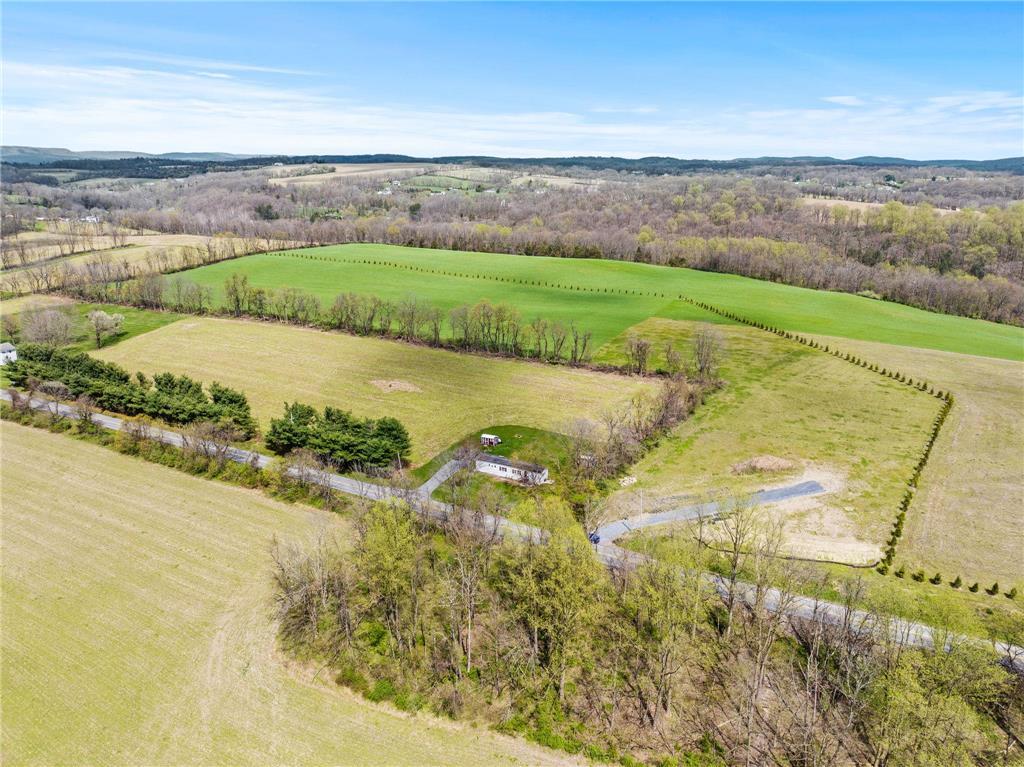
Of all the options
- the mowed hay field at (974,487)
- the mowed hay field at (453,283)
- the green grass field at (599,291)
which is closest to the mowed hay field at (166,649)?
the mowed hay field at (974,487)

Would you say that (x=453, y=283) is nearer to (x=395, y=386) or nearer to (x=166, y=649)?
(x=395, y=386)

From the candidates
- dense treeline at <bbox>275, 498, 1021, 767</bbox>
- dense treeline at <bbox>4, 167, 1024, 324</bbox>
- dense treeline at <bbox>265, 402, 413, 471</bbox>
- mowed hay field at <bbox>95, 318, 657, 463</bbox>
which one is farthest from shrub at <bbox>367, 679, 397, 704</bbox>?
dense treeline at <bbox>4, 167, 1024, 324</bbox>

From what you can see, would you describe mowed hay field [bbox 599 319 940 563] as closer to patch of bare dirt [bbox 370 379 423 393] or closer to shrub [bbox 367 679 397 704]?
shrub [bbox 367 679 397 704]

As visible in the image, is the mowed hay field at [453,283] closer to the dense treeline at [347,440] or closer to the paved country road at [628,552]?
the dense treeline at [347,440]

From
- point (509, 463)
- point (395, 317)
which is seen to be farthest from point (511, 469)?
point (395, 317)

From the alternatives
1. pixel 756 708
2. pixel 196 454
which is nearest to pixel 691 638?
pixel 756 708
